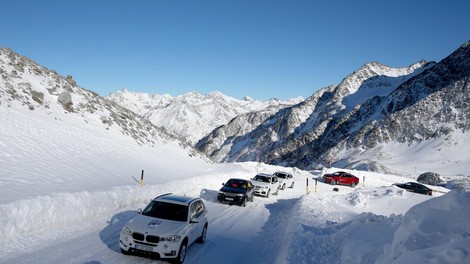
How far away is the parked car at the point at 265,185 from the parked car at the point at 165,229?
39.6ft

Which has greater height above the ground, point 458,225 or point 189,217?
point 458,225

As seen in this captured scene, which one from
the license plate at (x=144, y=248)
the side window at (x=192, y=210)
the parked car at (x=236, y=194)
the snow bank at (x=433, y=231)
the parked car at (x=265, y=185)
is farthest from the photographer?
the parked car at (x=265, y=185)

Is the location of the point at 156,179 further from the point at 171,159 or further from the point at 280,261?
the point at 280,261

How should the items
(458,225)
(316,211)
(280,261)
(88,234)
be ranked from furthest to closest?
(316,211)
(88,234)
(280,261)
(458,225)

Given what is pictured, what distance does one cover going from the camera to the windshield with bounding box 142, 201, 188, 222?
33.1ft

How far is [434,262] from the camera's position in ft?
17.5

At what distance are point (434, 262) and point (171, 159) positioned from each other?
28745mm

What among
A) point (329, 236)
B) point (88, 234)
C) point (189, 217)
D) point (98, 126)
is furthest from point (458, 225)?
point (98, 126)

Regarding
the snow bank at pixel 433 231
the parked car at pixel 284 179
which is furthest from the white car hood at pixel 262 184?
the snow bank at pixel 433 231

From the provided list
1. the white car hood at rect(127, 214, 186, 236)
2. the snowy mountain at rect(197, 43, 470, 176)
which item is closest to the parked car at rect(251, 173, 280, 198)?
the white car hood at rect(127, 214, 186, 236)

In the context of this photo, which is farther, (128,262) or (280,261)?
(280,261)

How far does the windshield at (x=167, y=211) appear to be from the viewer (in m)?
10.1

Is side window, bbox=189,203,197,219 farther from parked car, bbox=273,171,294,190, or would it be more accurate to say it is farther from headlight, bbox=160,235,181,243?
parked car, bbox=273,171,294,190

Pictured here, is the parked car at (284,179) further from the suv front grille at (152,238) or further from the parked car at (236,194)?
the suv front grille at (152,238)
